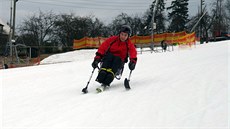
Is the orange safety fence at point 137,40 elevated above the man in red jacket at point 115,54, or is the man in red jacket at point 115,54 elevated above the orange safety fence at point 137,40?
the orange safety fence at point 137,40

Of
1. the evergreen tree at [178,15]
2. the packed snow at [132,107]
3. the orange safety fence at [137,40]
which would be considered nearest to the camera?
the packed snow at [132,107]

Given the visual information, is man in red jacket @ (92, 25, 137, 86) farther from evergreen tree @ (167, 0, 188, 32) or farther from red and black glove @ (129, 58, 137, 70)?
evergreen tree @ (167, 0, 188, 32)

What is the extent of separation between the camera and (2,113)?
18.7 ft

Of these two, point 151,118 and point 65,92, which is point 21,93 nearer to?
point 65,92

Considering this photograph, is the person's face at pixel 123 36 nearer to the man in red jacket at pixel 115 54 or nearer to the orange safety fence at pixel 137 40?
the man in red jacket at pixel 115 54

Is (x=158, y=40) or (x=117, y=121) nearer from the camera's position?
(x=117, y=121)

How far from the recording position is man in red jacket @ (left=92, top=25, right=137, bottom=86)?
7.52 m

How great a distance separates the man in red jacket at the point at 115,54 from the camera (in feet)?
24.7

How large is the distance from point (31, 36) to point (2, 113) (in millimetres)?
64757

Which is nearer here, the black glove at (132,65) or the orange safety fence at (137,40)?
the black glove at (132,65)

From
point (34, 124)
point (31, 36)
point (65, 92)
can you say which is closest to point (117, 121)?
point (34, 124)

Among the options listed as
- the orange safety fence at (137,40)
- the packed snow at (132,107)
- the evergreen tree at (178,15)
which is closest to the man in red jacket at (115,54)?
the packed snow at (132,107)

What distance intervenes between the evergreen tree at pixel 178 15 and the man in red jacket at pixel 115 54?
6531 cm

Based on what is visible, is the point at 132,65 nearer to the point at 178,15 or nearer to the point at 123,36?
the point at 123,36
